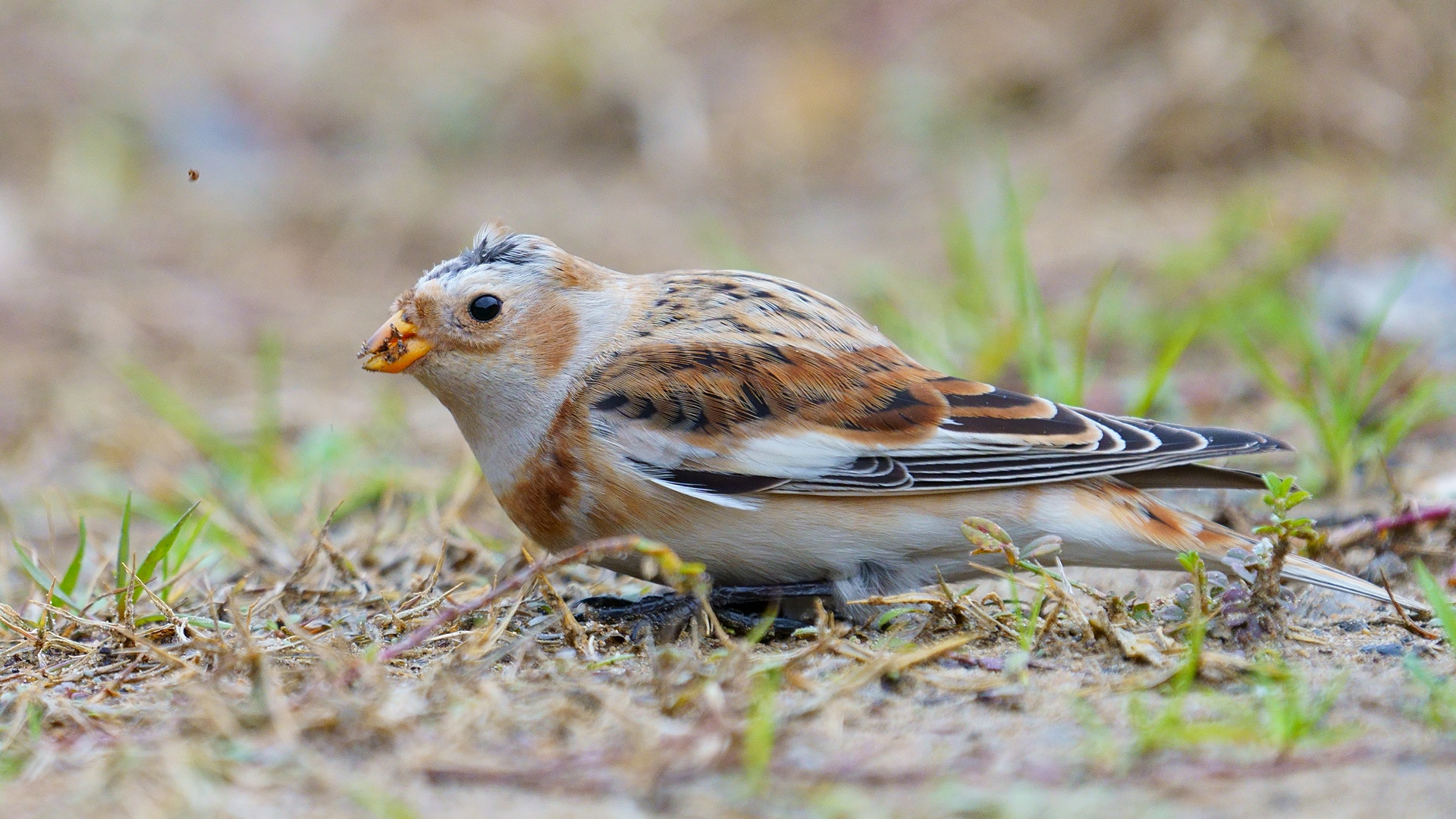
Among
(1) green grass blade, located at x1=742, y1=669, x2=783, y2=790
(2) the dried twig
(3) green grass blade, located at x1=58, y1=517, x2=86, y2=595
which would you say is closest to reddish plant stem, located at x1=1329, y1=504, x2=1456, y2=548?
(2) the dried twig

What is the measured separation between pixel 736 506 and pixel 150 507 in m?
2.75

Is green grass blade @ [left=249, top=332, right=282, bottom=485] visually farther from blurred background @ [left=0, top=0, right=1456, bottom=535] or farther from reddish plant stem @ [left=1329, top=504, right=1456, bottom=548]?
reddish plant stem @ [left=1329, top=504, right=1456, bottom=548]

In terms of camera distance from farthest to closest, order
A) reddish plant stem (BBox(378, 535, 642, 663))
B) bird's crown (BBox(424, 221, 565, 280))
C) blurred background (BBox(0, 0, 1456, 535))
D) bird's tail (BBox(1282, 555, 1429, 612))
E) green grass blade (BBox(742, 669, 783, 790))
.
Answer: blurred background (BBox(0, 0, 1456, 535)) → bird's crown (BBox(424, 221, 565, 280)) → bird's tail (BBox(1282, 555, 1429, 612)) → reddish plant stem (BBox(378, 535, 642, 663)) → green grass blade (BBox(742, 669, 783, 790))

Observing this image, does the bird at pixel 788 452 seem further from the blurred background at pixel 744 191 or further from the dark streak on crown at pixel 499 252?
the blurred background at pixel 744 191

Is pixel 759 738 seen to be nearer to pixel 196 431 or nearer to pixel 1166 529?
pixel 1166 529

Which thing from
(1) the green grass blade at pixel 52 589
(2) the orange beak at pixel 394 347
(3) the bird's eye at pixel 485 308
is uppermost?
(3) the bird's eye at pixel 485 308

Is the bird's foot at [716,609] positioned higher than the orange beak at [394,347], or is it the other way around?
the orange beak at [394,347]

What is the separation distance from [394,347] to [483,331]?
24 centimetres

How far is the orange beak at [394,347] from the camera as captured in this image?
12.4ft

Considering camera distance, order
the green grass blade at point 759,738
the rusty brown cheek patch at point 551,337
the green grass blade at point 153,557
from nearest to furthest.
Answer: the green grass blade at point 759,738
the green grass blade at point 153,557
the rusty brown cheek patch at point 551,337

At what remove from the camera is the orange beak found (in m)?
3.78

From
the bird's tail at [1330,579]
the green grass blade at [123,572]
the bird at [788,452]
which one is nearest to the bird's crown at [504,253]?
the bird at [788,452]

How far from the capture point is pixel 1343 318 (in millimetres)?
6219

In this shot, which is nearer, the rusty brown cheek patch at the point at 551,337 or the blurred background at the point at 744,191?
the rusty brown cheek patch at the point at 551,337
